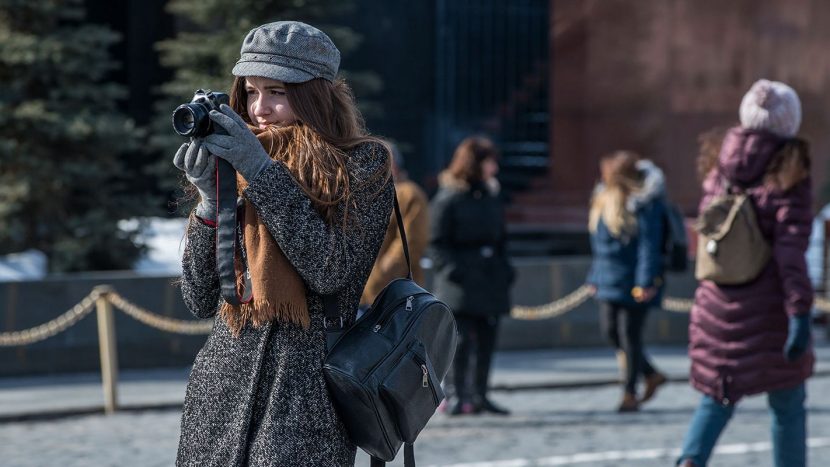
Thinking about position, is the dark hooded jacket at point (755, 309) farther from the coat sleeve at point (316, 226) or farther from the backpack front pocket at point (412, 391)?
the coat sleeve at point (316, 226)

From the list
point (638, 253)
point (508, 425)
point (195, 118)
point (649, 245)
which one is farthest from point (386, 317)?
point (638, 253)

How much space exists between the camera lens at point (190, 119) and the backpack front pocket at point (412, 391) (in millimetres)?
702

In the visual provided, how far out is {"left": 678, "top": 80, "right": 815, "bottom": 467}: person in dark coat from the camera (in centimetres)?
556

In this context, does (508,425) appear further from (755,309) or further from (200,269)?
(200,269)

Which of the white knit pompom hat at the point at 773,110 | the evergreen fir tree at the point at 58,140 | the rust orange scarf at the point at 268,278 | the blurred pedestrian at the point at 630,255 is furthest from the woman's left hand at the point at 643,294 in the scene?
the rust orange scarf at the point at 268,278

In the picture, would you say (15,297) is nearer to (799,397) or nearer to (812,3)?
(799,397)

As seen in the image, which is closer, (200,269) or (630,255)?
(200,269)

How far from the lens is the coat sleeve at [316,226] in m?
3.14

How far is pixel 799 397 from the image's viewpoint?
5.70m

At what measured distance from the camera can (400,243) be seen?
8.32 metres

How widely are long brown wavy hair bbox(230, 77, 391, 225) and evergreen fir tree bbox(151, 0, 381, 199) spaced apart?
1011 cm

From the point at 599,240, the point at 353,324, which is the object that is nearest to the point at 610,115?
the point at 599,240

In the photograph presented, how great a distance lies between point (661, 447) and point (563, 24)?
36.8 ft

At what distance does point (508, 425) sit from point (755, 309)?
3382 mm
